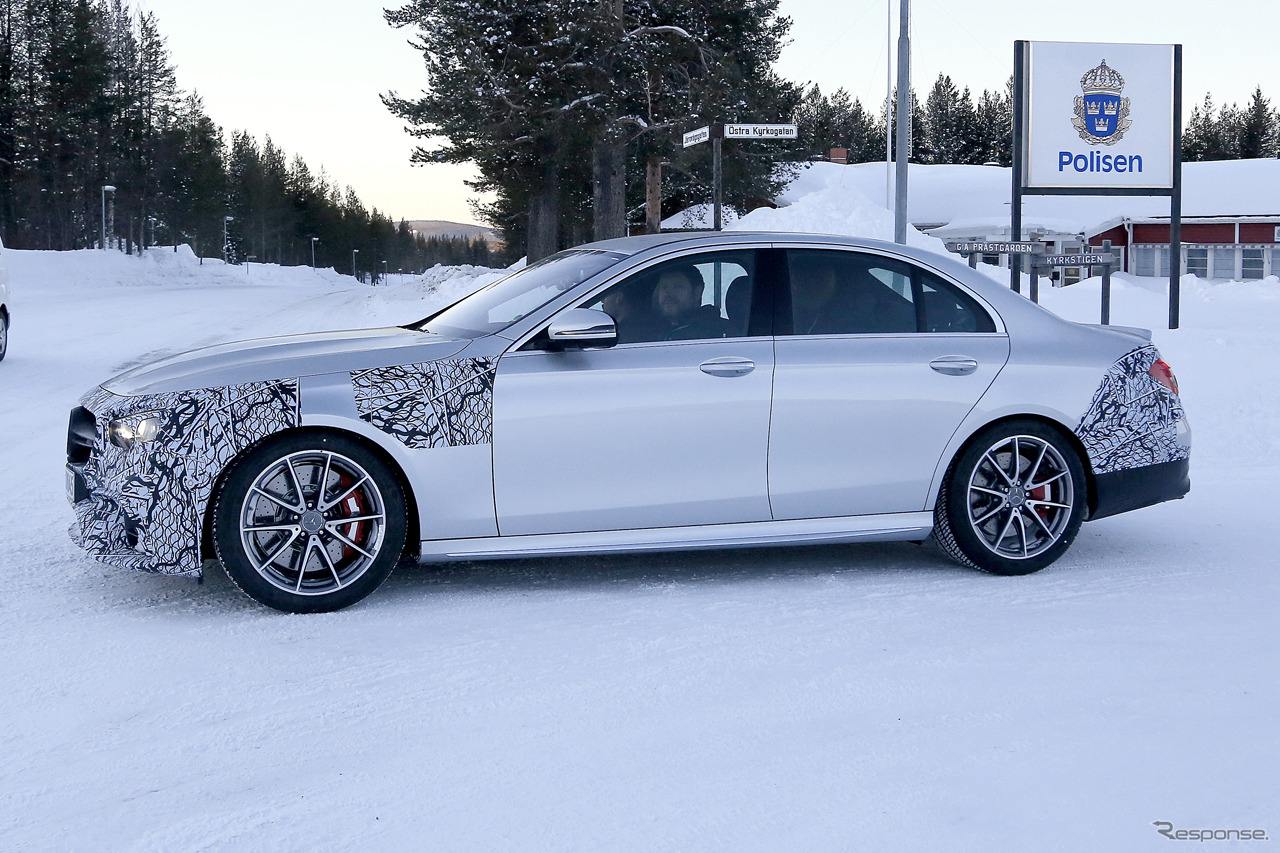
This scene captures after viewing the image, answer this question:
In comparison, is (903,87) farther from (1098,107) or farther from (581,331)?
(581,331)

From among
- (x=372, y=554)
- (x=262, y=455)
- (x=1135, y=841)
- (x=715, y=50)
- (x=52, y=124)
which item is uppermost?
(x=52, y=124)

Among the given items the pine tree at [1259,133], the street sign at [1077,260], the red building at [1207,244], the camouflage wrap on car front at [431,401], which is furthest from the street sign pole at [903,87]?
the pine tree at [1259,133]

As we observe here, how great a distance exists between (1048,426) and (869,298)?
1012 mm

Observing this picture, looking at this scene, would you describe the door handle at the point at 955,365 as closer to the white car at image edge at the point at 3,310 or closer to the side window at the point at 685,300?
the side window at the point at 685,300

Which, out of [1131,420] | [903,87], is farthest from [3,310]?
[1131,420]

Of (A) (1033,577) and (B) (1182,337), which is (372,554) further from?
(B) (1182,337)

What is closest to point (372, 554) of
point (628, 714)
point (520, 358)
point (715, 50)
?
point (520, 358)

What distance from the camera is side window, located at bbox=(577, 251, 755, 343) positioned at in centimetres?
534

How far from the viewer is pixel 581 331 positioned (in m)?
5.04

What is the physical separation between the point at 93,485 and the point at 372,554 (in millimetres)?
1119

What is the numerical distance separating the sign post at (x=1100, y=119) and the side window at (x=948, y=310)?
1143cm

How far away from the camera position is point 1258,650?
4.55 meters

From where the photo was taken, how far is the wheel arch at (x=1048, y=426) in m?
5.62

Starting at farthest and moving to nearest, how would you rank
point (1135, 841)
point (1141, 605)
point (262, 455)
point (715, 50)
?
point (715, 50) → point (1141, 605) → point (262, 455) → point (1135, 841)
